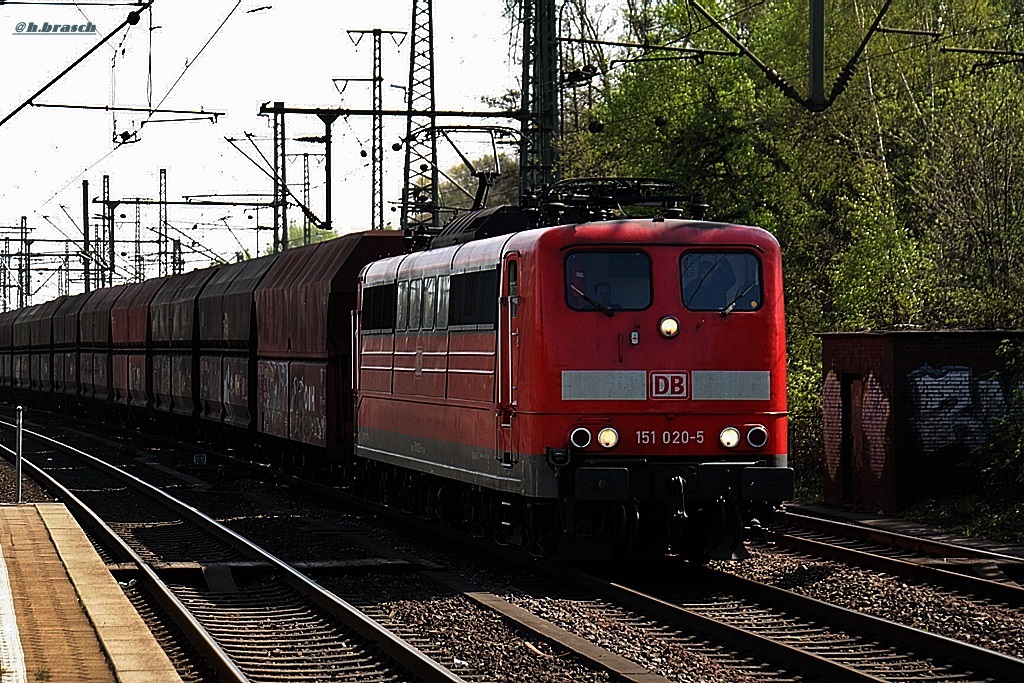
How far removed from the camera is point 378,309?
17875 millimetres

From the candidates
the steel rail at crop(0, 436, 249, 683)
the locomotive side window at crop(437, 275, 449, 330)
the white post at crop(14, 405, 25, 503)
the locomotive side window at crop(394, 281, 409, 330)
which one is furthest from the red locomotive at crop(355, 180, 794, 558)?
the white post at crop(14, 405, 25, 503)

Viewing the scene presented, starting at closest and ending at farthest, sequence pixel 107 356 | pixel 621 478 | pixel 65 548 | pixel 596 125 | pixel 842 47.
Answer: pixel 621 478 < pixel 65 548 < pixel 596 125 < pixel 842 47 < pixel 107 356

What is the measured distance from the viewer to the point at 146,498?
73.1 ft

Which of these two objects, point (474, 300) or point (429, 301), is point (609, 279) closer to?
point (474, 300)

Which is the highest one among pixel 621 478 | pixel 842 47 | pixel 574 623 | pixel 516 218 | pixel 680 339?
pixel 842 47

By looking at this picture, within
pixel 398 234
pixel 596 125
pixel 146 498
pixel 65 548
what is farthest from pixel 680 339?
pixel 596 125

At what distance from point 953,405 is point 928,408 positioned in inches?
13.6

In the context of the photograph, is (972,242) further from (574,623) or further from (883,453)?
(574,623)

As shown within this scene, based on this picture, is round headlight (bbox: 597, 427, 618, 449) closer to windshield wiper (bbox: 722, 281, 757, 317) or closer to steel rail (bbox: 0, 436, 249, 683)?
windshield wiper (bbox: 722, 281, 757, 317)

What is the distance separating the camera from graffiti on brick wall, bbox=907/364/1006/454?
745 inches

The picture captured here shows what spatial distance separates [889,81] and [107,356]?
2233 centimetres

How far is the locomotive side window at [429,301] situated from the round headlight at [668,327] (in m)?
3.10

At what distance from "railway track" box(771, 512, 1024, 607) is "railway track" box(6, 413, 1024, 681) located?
5.12 ft

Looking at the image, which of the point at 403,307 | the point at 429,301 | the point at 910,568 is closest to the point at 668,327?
the point at 910,568
